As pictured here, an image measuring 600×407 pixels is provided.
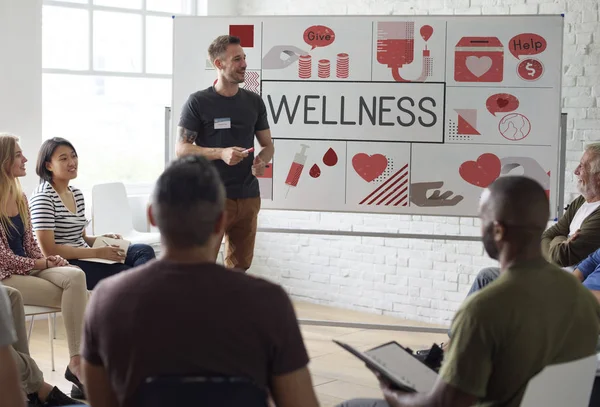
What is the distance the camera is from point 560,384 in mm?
1829

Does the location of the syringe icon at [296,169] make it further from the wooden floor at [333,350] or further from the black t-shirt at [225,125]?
the wooden floor at [333,350]

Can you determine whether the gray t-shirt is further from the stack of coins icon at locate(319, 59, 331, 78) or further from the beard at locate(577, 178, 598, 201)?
the stack of coins icon at locate(319, 59, 331, 78)

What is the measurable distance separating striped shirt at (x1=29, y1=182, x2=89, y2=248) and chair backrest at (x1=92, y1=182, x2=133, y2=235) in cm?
90

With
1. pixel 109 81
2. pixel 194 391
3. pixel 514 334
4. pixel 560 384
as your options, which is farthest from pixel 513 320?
pixel 109 81

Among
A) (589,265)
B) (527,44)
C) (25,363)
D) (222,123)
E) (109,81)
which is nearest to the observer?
(25,363)

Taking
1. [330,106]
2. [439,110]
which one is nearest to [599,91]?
[439,110]

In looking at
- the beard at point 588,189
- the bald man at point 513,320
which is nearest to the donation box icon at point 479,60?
the beard at point 588,189

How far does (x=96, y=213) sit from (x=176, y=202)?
12.7 ft

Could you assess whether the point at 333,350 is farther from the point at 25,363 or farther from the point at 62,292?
the point at 25,363

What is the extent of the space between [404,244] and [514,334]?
4249mm

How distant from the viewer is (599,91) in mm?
5031

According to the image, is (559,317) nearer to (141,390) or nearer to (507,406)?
(507,406)

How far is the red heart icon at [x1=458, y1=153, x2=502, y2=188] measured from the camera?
476 centimetres

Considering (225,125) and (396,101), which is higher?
(396,101)
